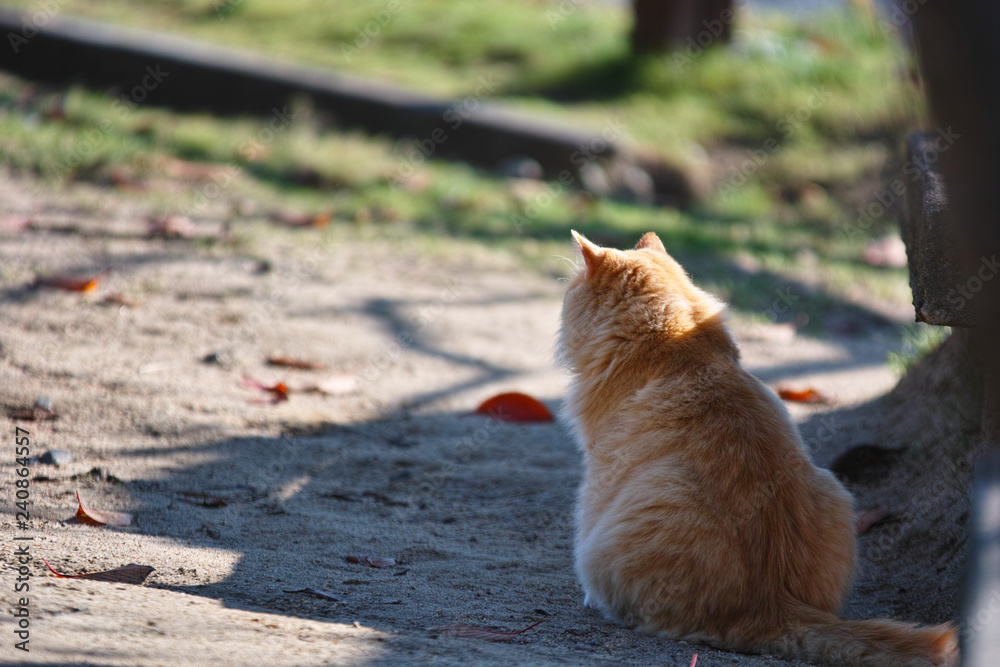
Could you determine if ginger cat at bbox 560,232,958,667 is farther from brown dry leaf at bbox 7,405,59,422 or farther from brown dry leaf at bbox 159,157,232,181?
brown dry leaf at bbox 159,157,232,181

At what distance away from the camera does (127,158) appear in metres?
5.66

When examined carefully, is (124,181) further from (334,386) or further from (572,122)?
(572,122)

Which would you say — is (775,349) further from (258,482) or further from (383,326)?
(258,482)

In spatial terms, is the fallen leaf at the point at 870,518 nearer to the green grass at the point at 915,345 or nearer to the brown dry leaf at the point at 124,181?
the green grass at the point at 915,345

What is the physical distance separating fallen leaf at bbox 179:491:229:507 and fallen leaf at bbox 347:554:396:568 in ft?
1.81

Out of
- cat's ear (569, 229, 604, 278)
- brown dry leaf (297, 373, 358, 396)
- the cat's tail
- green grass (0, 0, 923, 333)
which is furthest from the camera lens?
green grass (0, 0, 923, 333)

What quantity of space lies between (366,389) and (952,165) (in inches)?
118

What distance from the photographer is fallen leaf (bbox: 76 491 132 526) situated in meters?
2.51

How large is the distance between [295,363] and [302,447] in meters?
0.65

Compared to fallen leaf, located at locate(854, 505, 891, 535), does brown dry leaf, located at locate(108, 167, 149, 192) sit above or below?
above

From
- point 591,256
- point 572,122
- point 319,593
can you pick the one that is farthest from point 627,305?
point 572,122

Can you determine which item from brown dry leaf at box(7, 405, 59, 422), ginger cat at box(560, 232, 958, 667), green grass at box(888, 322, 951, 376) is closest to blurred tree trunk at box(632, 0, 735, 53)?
green grass at box(888, 322, 951, 376)

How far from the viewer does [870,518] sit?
9.46 ft

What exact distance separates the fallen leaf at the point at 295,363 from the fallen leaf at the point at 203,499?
105 centimetres
